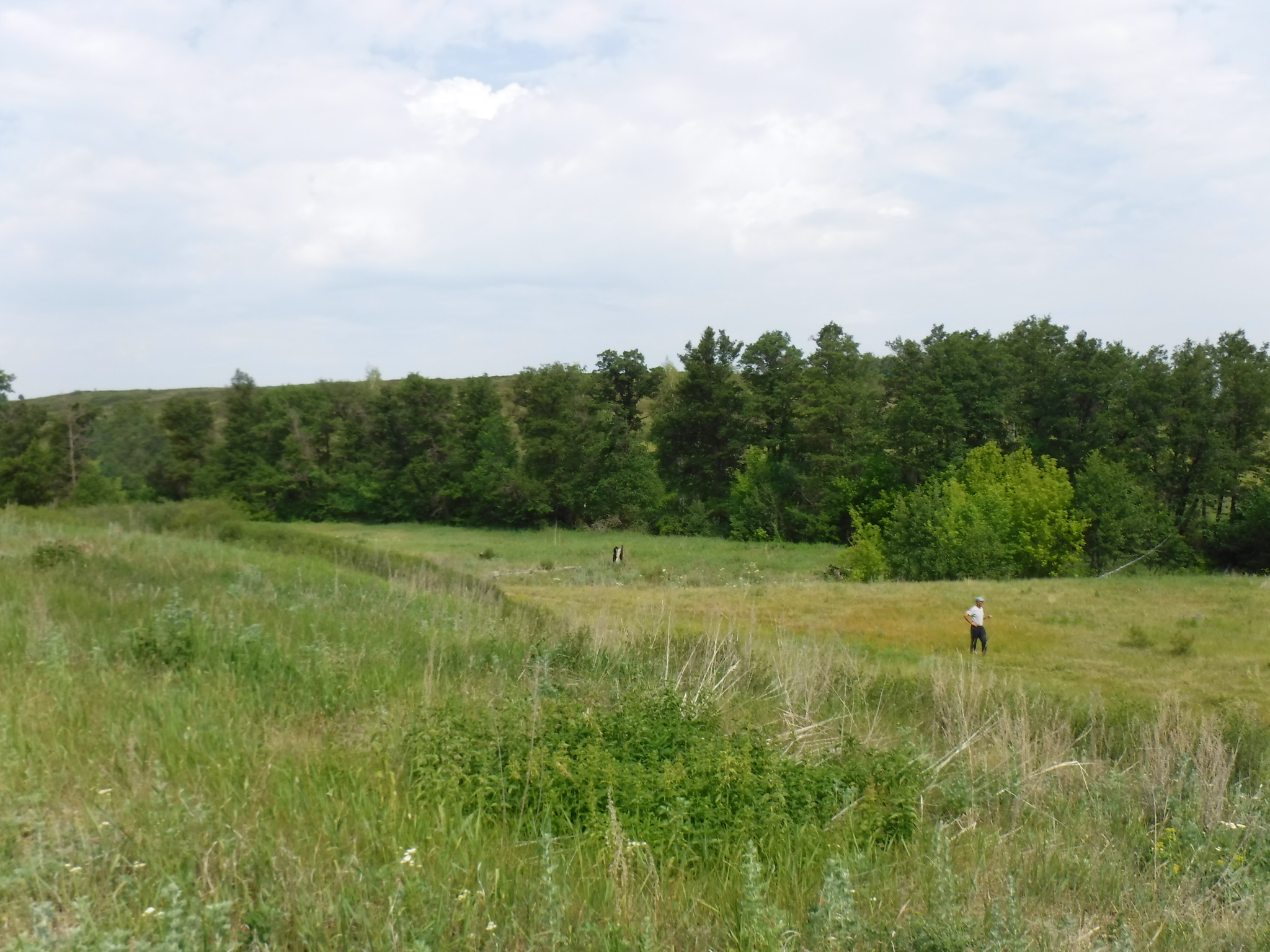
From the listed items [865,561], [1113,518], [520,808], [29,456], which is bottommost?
[865,561]

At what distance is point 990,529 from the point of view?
45906mm

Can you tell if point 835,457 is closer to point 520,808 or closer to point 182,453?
point 182,453

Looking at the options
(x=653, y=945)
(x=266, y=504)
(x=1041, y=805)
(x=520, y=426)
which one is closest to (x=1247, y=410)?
(x=520, y=426)

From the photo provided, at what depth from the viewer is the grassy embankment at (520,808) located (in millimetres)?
2988

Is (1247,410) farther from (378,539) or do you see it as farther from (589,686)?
(589,686)

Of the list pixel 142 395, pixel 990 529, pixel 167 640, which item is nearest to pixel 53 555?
pixel 167 640

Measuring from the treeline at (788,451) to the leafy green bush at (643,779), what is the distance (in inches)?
1646

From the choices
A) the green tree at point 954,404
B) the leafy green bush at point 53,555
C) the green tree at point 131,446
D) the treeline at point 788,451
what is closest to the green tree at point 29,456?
the treeline at point 788,451

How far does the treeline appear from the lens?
49.3 m

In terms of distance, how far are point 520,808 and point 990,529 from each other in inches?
1792

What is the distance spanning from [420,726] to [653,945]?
2.21m

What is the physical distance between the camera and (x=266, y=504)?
242ft

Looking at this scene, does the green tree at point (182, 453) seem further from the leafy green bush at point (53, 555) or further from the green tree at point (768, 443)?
the leafy green bush at point (53, 555)

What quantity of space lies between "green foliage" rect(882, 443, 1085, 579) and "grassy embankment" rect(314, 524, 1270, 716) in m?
5.35
